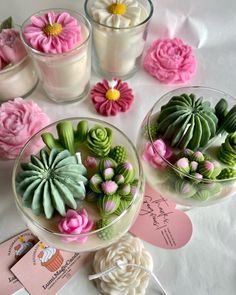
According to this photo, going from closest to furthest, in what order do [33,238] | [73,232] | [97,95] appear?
[73,232] < [33,238] < [97,95]

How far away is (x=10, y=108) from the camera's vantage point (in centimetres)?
62

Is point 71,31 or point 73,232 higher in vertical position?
point 71,31

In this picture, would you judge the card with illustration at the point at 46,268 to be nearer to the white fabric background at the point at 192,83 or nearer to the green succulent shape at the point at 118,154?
the white fabric background at the point at 192,83

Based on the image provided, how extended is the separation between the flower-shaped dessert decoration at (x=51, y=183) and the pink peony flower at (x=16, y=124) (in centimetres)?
12

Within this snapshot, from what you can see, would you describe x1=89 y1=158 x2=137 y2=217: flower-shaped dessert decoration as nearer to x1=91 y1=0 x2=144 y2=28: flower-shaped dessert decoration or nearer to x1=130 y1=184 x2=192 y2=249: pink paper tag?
x1=130 y1=184 x2=192 y2=249: pink paper tag

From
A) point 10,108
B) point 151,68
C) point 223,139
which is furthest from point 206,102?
point 10,108

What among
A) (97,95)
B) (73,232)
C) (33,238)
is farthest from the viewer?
(97,95)

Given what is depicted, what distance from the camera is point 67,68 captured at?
639mm

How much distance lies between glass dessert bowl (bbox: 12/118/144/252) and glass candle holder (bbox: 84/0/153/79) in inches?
8.9

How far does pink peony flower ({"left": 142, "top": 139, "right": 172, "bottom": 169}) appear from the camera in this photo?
522 mm

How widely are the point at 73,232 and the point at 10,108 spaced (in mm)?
264

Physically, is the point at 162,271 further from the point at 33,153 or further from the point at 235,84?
the point at 235,84

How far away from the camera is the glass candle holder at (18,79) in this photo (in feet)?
2.13

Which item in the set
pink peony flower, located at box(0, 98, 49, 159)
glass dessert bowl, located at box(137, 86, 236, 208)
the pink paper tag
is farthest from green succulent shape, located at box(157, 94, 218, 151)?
pink peony flower, located at box(0, 98, 49, 159)
